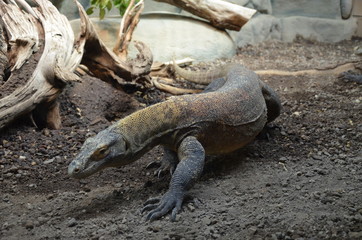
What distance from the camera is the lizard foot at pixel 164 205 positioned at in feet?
10.9

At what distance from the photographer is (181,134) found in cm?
397

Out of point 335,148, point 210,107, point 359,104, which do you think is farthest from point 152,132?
point 359,104

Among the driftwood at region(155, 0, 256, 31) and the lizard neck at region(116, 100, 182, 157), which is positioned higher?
the lizard neck at region(116, 100, 182, 157)

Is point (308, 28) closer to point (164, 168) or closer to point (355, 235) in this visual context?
point (164, 168)

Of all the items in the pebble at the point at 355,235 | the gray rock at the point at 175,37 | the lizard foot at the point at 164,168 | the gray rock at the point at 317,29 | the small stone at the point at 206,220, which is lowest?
the gray rock at the point at 317,29

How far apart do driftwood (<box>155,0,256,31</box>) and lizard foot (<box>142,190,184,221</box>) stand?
19.3 ft

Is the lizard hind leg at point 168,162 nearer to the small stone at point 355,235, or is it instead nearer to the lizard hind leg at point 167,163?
the lizard hind leg at point 167,163

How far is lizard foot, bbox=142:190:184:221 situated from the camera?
332 centimetres

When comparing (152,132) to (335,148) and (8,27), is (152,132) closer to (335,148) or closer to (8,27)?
(335,148)

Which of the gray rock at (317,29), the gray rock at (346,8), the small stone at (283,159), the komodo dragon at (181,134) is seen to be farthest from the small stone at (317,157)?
the gray rock at (346,8)

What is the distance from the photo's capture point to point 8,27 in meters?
5.14

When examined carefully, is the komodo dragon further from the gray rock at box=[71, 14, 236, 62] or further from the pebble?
the gray rock at box=[71, 14, 236, 62]

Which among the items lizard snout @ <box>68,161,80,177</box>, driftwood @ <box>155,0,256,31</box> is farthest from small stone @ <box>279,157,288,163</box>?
driftwood @ <box>155,0,256,31</box>

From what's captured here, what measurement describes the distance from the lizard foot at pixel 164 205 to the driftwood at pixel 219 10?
5.89 metres
